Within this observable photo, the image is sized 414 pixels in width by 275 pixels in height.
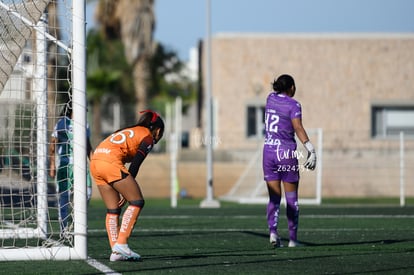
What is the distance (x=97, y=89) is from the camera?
5172cm

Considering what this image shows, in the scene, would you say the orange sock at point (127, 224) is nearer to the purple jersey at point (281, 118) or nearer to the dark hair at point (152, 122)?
the dark hair at point (152, 122)

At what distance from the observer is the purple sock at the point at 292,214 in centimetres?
1224

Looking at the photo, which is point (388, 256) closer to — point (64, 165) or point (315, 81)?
point (64, 165)

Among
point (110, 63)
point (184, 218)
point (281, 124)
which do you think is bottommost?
point (184, 218)

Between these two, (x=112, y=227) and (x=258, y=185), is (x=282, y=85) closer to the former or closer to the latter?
(x=112, y=227)

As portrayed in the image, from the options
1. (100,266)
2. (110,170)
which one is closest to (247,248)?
(110,170)

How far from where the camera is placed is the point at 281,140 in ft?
40.4

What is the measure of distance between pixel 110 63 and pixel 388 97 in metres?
25.8

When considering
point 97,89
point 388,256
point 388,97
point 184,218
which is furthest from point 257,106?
point 388,256

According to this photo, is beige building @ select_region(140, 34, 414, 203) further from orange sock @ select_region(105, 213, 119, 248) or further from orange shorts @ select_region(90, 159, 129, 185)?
orange shorts @ select_region(90, 159, 129, 185)

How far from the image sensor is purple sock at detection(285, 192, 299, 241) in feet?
40.2

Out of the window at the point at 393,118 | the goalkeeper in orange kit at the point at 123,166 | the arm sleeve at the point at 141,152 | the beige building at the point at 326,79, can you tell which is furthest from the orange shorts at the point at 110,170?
the window at the point at 393,118

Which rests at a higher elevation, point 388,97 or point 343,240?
point 388,97

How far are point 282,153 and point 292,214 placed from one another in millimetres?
739
